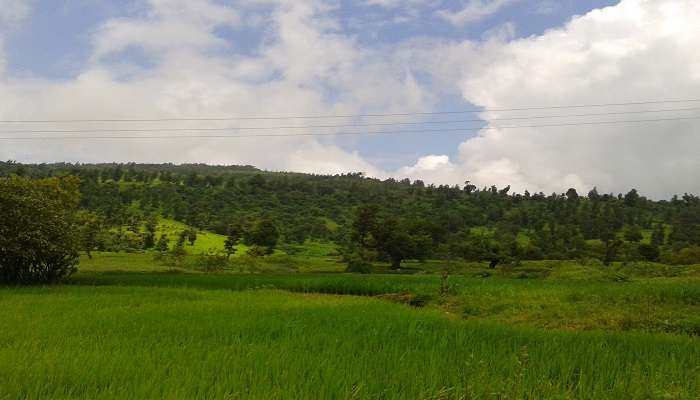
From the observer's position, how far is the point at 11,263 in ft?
76.9

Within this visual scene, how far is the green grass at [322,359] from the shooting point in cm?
549

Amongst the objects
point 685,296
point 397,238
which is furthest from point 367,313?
point 397,238

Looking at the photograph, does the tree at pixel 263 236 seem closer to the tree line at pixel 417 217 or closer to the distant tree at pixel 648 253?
the tree line at pixel 417 217

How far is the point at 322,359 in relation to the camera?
696cm

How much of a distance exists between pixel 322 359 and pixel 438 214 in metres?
115

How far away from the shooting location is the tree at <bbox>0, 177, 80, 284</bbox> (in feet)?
75.2

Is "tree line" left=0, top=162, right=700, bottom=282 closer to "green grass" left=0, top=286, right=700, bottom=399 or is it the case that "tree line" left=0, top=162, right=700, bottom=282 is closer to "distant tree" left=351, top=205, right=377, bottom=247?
"distant tree" left=351, top=205, right=377, bottom=247

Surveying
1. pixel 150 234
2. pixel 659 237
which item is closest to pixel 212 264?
pixel 150 234

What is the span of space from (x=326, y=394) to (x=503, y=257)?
63951mm

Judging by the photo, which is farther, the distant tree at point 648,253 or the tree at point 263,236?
the tree at point 263,236

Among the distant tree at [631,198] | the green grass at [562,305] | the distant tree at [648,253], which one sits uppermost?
the distant tree at [631,198]

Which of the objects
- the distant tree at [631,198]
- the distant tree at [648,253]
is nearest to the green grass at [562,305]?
the distant tree at [648,253]

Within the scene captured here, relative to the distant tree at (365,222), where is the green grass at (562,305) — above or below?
below

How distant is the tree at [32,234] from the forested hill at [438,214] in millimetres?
46559
